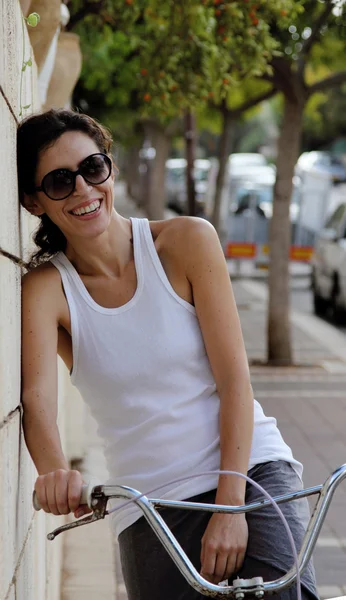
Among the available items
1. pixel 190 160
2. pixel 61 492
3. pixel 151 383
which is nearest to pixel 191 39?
pixel 151 383

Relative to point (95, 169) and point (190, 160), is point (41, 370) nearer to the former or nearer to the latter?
point (95, 169)

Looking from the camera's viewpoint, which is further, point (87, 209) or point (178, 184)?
point (178, 184)

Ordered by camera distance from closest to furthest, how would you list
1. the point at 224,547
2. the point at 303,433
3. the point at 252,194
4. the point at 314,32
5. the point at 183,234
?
1. the point at 224,547
2. the point at 183,234
3. the point at 303,433
4. the point at 314,32
5. the point at 252,194

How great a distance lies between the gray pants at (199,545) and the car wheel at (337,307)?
42.6 feet

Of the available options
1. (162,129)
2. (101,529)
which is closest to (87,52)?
(101,529)

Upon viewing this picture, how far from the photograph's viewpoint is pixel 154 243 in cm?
244

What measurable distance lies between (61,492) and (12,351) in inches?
12.3

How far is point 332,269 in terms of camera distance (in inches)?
610

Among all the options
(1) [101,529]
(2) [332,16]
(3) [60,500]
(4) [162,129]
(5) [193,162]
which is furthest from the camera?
(4) [162,129]

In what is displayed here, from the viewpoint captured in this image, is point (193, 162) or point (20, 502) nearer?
point (20, 502)

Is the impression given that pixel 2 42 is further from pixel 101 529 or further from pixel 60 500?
pixel 101 529

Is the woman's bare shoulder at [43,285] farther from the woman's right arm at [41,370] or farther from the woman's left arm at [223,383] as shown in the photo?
the woman's left arm at [223,383]

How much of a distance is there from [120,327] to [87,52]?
1275 centimetres

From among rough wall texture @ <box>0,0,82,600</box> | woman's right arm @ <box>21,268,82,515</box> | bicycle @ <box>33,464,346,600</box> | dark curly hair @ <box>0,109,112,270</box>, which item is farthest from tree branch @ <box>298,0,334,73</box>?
bicycle @ <box>33,464,346,600</box>
